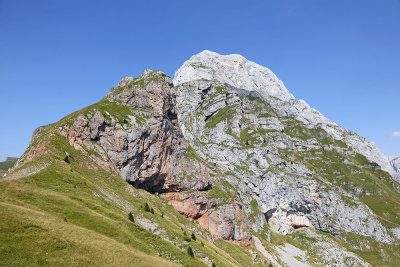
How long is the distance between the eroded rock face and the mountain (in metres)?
0.42

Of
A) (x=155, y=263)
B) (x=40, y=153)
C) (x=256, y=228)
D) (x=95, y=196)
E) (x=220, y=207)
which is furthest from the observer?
(x=256, y=228)

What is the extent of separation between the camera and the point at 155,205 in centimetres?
8600

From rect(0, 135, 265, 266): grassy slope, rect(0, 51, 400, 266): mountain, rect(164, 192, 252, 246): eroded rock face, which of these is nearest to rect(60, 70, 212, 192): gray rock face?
rect(0, 51, 400, 266): mountain

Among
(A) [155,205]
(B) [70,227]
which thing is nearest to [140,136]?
(A) [155,205]

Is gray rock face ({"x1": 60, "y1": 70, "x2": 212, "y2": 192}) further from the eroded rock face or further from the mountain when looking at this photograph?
the eroded rock face

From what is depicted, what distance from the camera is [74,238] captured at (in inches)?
1394

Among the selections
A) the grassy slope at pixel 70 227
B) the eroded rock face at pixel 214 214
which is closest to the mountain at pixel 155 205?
the grassy slope at pixel 70 227

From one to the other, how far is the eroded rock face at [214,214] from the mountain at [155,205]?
420mm

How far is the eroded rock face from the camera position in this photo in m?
102

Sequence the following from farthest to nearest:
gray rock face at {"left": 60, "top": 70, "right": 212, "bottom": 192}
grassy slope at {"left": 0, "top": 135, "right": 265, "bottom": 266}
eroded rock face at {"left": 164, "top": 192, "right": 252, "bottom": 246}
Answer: eroded rock face at {"left": 164, "top": 192, "right": 252, "bottom": 246} → gray rock face at {"left": 60, "top": 70, "right": 212, "bottom": 192} → grassy slope at {"left": 0, "top": 135, "right": 265, "bottom": 266}

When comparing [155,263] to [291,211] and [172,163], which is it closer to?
[172,163]

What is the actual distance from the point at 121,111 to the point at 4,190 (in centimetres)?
6286

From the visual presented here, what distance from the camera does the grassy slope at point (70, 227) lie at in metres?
31.7

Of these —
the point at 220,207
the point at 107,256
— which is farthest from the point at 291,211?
the point at 107,256
